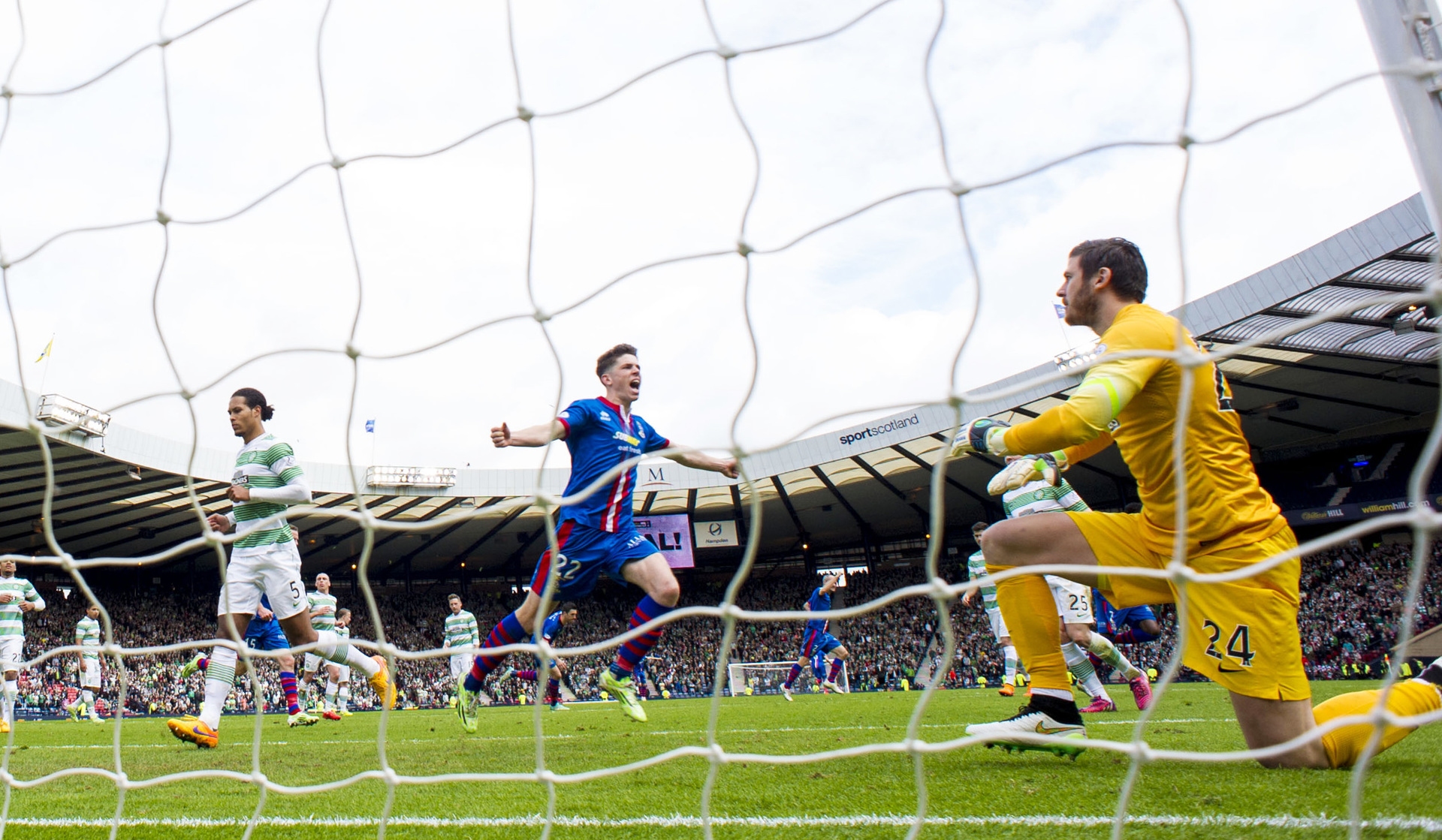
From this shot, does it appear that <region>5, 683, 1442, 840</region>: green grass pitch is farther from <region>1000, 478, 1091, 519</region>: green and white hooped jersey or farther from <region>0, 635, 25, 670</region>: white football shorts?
<region>0, 635, 25, 670</region>: white football shorts

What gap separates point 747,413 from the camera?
215cm

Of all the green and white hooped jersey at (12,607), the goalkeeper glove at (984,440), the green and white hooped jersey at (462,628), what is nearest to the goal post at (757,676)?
the green and white hooped jersey at (462,628)

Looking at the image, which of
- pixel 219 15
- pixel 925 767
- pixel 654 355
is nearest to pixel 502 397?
pixel 654 355

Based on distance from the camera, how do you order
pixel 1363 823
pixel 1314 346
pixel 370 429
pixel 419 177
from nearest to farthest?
pixel 1363 823, pixel 419 177, pixel 1314 346, pixel 370 429

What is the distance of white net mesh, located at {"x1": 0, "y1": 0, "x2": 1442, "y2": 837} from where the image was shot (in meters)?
1.68

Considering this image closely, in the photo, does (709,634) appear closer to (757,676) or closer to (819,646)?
(757,676)

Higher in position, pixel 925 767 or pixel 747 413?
pixel 747 413

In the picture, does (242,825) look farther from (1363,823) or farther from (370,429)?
(370,429)

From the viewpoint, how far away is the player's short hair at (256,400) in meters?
5.08

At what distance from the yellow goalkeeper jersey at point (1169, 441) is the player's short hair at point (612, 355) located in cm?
270

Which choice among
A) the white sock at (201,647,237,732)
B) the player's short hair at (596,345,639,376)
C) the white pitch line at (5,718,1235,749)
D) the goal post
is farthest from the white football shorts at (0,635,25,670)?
the goal post

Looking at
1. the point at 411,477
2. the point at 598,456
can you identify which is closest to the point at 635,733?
the point at 598,456

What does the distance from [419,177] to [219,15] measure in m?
0.93

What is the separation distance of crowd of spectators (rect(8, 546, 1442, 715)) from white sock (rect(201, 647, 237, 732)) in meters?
11.2
